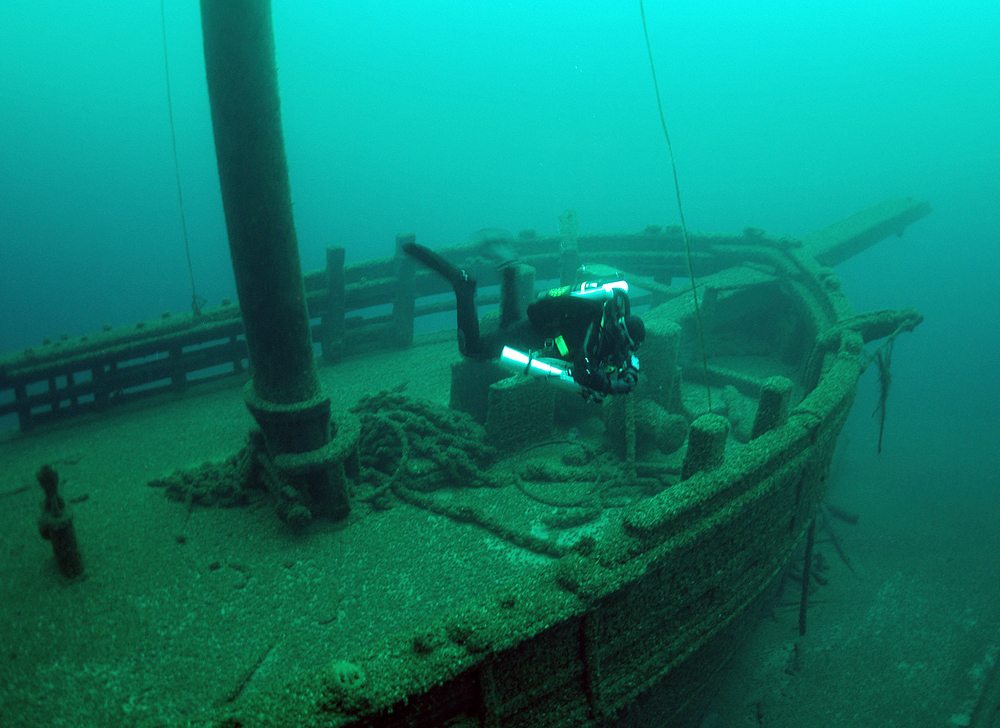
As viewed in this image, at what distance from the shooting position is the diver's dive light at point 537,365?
5359 mm

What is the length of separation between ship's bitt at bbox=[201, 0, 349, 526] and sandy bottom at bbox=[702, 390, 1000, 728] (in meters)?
4.66

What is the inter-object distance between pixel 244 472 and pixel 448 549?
89.4 inches

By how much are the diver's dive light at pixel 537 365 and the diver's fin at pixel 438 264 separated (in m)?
0.80

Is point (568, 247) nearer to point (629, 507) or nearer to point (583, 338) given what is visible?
point (583, 338)

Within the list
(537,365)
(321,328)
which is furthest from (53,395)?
(537,365)

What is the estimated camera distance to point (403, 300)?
10789 millimetres

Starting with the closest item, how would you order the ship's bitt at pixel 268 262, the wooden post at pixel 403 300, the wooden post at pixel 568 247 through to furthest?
1. the ship's bitt at pixel 268 262
2. the wooden post at pixel 403 300
3. the wooden post at pixel 568 247

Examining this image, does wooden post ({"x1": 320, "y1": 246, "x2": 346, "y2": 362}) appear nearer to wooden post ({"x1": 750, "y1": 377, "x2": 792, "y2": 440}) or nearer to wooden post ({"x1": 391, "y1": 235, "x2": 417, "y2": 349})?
wooden post ({"x1": 391, "y1": 235, "x2": 417, "y2": 349})

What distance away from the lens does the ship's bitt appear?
4.98 meters

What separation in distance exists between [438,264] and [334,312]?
4.69 m

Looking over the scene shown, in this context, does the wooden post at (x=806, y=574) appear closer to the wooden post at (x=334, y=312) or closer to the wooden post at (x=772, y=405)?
the wooden post at (x=772, y=405)

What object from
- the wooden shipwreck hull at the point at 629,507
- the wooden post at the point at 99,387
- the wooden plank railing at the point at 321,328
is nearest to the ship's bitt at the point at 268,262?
the wooden shipwreck hull at the point at 629,507

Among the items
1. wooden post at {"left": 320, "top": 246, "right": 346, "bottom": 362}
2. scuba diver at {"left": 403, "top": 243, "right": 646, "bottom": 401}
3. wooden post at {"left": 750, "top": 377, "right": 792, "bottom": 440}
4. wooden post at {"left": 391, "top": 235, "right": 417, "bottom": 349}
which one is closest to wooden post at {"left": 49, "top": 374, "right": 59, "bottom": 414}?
wooden post at {"left": 320, "top": 246, "right": 346, "bottom": 362}

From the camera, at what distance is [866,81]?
120 metres
